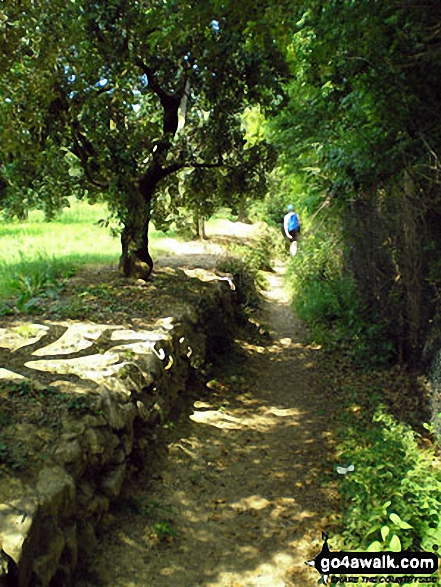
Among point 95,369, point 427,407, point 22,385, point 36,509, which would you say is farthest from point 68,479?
point 427,407

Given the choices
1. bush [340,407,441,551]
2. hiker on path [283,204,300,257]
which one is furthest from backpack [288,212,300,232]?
bush [340,407,441,551]

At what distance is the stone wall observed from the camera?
11.6 ft

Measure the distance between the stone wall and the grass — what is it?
2.85 metres

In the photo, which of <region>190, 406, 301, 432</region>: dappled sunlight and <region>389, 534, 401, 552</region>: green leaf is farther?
<region>190, 406, 301, 432</region>: dappled sunlight

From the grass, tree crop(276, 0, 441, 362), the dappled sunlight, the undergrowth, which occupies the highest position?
tree crop(276, 0, 441, 362)

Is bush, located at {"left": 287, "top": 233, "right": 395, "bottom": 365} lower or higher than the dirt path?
higher

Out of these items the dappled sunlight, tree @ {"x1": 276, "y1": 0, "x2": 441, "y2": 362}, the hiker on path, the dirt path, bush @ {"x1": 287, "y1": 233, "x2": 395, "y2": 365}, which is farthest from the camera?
the hiker on path

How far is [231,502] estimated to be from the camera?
17.5 ft

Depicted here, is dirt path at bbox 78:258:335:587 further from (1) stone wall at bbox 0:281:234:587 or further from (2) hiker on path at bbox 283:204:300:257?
(2) hiker on path at bbox 283:204:300:257

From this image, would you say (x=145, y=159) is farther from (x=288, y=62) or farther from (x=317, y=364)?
(x=317, y=364)

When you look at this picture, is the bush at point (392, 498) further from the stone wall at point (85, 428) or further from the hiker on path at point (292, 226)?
the hiker on path at point (292, 226)

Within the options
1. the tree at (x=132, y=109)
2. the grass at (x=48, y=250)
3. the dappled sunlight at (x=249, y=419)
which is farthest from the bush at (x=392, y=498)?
the grass at (x=48, y=250)

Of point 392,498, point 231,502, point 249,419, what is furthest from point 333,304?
point 392,498

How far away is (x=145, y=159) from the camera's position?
32.8ft
